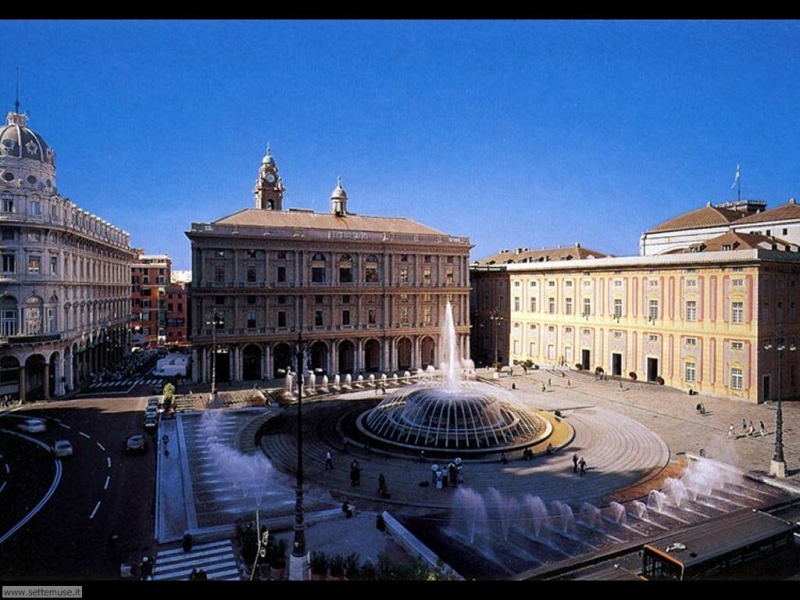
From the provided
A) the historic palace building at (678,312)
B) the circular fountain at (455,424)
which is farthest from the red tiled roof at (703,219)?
the circular fountain at (455,424)

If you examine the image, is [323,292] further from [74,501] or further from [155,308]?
[155,308]

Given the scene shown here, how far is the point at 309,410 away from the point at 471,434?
46.8 ft

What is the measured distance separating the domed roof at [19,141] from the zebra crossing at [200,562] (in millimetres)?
36265

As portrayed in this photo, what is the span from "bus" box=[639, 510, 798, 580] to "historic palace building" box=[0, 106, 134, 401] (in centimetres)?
4392

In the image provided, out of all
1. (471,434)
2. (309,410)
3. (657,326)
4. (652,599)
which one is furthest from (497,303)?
(652,599)

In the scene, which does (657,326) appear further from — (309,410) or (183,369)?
(183,369)

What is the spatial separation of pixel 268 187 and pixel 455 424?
1812 inches

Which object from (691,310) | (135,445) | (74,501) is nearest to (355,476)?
(74,501)

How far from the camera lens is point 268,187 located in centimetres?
6531

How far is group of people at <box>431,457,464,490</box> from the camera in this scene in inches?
925

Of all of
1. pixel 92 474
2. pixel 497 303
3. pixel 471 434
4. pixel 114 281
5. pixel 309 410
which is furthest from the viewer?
pixel 497 303

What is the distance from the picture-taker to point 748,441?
97.7ft

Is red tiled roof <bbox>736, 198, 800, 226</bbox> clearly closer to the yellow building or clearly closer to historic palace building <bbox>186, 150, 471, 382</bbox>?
the yellow building

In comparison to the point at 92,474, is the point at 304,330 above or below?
above
